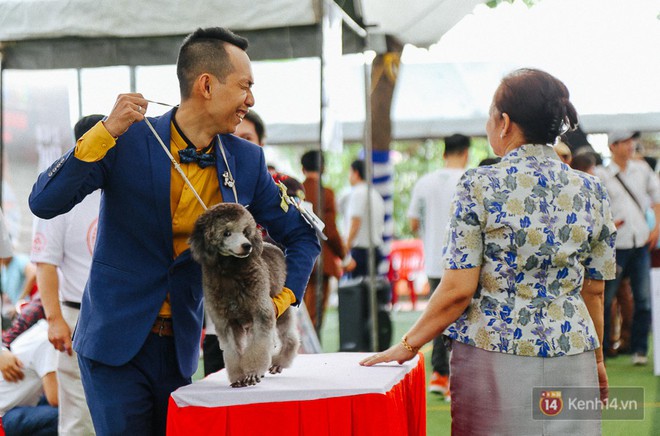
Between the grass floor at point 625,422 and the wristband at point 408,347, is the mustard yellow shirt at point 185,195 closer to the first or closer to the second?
the wristband at point 408,347

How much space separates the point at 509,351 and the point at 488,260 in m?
0.30

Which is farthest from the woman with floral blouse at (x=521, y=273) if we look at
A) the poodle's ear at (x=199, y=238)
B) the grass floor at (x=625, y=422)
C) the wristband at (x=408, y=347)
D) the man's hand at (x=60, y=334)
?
the grass floor at (x=625, y=422)

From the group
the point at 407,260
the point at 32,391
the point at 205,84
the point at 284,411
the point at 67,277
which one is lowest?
the point at 32,391

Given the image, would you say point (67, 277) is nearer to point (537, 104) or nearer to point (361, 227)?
point (537, 104)

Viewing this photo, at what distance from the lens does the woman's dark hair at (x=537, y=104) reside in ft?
9.47

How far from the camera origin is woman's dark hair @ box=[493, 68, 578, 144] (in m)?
2.89

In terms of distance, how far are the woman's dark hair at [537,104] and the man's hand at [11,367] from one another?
136 inches

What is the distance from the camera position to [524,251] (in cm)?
281

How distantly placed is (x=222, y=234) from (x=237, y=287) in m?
0.20

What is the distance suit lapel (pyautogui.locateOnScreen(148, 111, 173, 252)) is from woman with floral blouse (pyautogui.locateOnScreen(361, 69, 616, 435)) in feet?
3.00

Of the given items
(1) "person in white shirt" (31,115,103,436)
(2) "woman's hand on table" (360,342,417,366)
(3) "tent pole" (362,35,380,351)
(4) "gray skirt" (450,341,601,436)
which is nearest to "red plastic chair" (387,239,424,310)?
(3) "tent pole" (362,35,380,351)

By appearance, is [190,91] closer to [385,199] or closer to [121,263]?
[121,263]

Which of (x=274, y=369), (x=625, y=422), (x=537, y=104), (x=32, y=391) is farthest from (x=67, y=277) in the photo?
(x=625, y=422)

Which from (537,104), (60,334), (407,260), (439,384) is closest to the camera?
(537,104)
